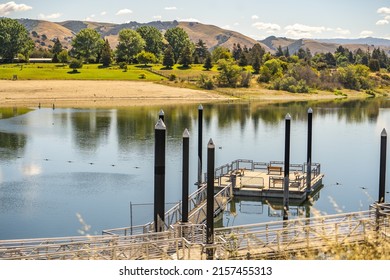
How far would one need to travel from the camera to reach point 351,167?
3769 cm

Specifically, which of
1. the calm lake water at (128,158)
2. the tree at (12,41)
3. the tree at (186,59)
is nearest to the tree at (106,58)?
the tree at (186,59)

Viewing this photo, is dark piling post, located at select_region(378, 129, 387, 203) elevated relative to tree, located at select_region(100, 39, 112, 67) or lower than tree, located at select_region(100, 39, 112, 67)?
lower

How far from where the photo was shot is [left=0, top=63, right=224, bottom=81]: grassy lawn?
107713 mm

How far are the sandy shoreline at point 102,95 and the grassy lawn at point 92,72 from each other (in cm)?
559

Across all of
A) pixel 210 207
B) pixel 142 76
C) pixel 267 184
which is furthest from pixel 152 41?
pixel 210 207

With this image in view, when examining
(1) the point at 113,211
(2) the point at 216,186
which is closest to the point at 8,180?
(1) the point at 113,211

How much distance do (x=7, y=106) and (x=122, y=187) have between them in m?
57.8

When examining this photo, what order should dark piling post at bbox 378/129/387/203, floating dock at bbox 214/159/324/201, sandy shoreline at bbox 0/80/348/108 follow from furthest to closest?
sandy shoreline at bbox 0/80/348/108
floating dock at bbox 214/159/324/201
dark piling post at bbox 378/129/387/203

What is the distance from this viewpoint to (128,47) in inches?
5359

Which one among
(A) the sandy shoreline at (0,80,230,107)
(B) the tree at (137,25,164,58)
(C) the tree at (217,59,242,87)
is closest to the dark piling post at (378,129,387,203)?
(A) the sandy shoreline at (0,80,230,107)

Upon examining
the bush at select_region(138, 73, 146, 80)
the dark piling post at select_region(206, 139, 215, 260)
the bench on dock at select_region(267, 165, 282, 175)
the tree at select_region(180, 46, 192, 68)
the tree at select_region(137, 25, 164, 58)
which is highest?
the tree at select_region(137, 25, 164, 58)

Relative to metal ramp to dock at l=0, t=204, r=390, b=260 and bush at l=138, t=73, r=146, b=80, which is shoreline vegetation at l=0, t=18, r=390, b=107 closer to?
bush at l=138, t=73, r=146, b=80

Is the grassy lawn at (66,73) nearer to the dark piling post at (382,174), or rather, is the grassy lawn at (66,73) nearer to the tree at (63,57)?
the tree at (63,57)
